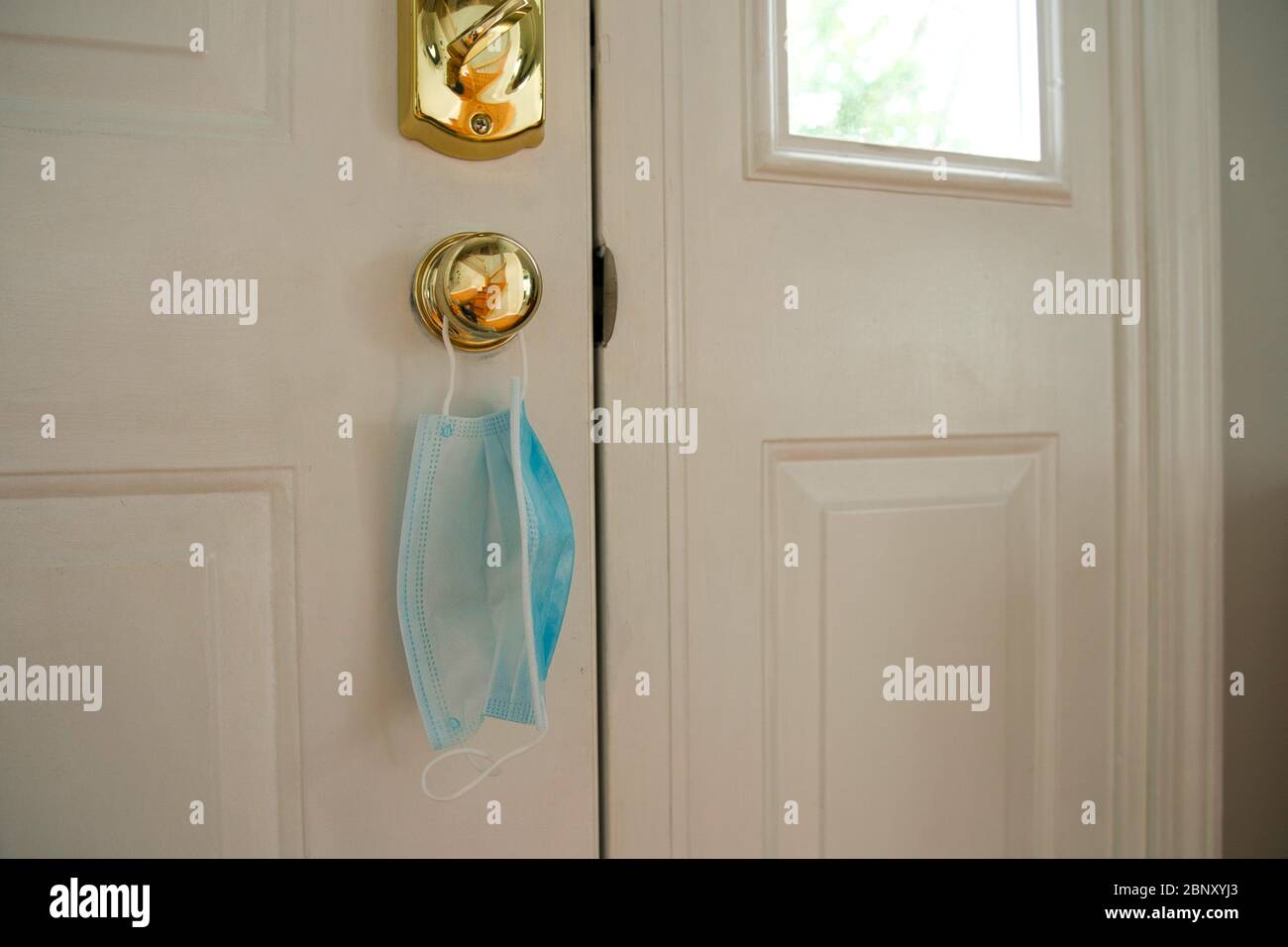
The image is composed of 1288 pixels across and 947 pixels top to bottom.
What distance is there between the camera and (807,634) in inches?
24.9

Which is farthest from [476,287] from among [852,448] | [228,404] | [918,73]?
[918,73]

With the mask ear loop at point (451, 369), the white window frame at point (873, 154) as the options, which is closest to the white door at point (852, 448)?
the white window frame at point (873, 154)

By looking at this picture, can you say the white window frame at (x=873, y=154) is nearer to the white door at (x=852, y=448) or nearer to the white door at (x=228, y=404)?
the white door at (x=852, y=448)

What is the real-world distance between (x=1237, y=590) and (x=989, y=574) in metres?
0.31

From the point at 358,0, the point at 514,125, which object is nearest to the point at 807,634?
the point at 514,125

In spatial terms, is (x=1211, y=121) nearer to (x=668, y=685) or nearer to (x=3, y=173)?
(x=668, y=685)

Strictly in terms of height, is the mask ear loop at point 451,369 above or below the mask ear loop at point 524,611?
above

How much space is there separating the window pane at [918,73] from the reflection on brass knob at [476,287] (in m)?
0.26

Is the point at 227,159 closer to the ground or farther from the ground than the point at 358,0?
closer to the ground

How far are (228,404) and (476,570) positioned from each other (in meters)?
0.18

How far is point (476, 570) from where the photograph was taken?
0.51 m

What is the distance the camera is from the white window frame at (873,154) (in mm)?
604

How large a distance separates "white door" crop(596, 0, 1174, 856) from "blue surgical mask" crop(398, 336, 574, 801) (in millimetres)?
78

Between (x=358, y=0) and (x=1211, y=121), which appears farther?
(x=1211, y=121)
